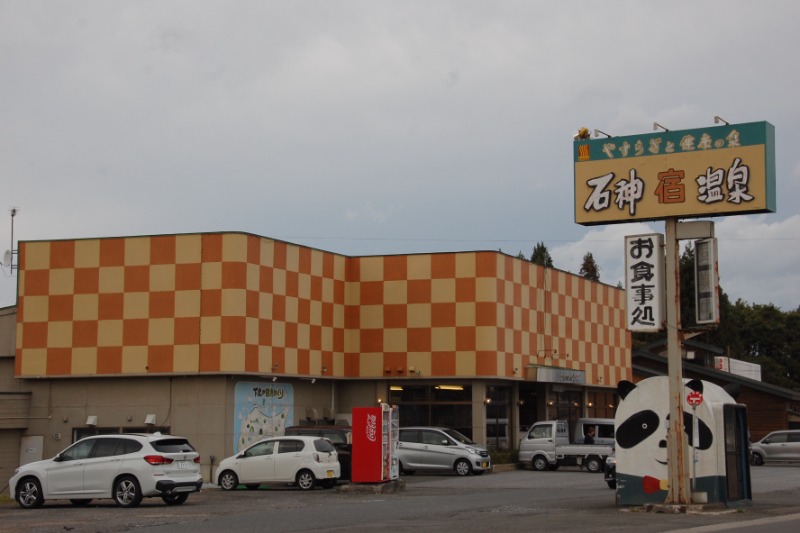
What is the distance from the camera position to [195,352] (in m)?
33.3

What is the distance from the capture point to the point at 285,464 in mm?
28797

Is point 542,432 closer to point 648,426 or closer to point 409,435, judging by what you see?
point 409,435

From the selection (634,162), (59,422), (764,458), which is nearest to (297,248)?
(59,422)

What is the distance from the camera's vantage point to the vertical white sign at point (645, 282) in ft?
69.3

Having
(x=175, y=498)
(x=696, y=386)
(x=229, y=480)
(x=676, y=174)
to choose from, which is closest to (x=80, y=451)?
(x=175, y=498)

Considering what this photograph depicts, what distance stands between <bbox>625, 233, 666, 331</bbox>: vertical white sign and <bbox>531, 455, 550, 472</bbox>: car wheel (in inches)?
674

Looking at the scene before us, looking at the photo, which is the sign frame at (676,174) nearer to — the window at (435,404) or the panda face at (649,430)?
the panda face at (649,430)

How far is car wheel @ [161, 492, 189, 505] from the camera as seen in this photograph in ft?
76.6

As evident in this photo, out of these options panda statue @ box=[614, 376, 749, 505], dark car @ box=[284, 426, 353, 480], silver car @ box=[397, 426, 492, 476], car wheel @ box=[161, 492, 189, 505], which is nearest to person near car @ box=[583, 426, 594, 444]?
silver car @ box=[397, 426, 492, 476]

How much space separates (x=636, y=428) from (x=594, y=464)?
1609 cm

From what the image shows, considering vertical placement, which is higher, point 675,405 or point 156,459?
point 675,405

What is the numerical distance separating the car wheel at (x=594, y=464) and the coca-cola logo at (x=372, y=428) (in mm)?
12064

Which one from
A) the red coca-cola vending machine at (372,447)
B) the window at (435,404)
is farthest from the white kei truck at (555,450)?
the red coca-cola vending machine at (372,447)

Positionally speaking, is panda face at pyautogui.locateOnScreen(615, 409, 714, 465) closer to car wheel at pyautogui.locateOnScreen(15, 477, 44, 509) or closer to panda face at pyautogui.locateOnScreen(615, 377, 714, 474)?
panda face at pyautogui.locateOnScreen(615, 377, 714, 474)
